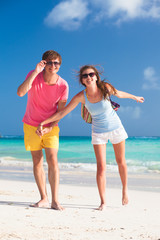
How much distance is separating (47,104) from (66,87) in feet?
1.15

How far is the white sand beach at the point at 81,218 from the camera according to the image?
278 cm

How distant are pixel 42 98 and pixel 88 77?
69cm

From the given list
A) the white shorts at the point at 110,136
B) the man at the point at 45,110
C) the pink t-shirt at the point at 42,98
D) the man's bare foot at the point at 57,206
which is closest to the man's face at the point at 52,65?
the man at the point at 45,110

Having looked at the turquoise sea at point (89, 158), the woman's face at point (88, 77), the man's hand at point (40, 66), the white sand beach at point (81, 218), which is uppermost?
the man's hand at point (40, 66)

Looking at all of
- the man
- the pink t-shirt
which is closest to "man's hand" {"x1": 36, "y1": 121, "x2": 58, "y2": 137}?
the man

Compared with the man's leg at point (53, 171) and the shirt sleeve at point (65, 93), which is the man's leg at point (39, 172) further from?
the shirt sleeve at point (65, 93)

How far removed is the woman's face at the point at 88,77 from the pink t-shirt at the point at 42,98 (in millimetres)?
287

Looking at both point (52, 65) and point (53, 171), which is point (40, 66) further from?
point (53, 171)

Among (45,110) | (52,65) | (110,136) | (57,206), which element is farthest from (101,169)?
(52,65)

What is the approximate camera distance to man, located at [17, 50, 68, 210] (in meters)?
3.91

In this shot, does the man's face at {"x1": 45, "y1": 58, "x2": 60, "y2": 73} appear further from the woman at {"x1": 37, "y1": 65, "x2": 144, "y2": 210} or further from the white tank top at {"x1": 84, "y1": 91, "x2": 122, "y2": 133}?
the white tank top at {"x1": 84, "y1": 91, "x2": 122, "y2": 133}

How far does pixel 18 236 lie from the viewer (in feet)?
8.75

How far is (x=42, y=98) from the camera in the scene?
3.99 m

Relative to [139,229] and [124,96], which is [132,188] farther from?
[139,229]
